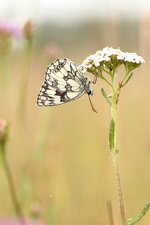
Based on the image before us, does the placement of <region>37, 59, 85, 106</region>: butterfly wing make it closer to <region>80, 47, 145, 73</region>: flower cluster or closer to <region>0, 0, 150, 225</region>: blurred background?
<region>80, 47, 145, 73</region>: flower cluster

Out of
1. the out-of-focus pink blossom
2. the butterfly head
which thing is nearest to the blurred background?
the out-of-focus pink blossom

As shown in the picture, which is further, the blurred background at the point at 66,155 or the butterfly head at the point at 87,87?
the blurred background at the point at 66,155

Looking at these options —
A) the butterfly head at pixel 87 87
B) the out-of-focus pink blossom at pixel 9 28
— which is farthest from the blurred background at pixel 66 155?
the butterfly head at pixel 87 87

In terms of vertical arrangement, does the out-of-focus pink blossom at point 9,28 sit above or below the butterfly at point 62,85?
above

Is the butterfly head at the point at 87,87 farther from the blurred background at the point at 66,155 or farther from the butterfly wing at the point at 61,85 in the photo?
the blurred background at the point at 66,155

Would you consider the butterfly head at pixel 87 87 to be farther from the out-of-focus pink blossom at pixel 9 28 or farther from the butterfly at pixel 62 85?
the out-of-focus pink blossom at pixel 9 28

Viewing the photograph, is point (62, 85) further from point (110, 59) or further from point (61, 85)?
point (110, 59)

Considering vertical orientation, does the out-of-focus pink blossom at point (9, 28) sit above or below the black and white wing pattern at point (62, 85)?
above
